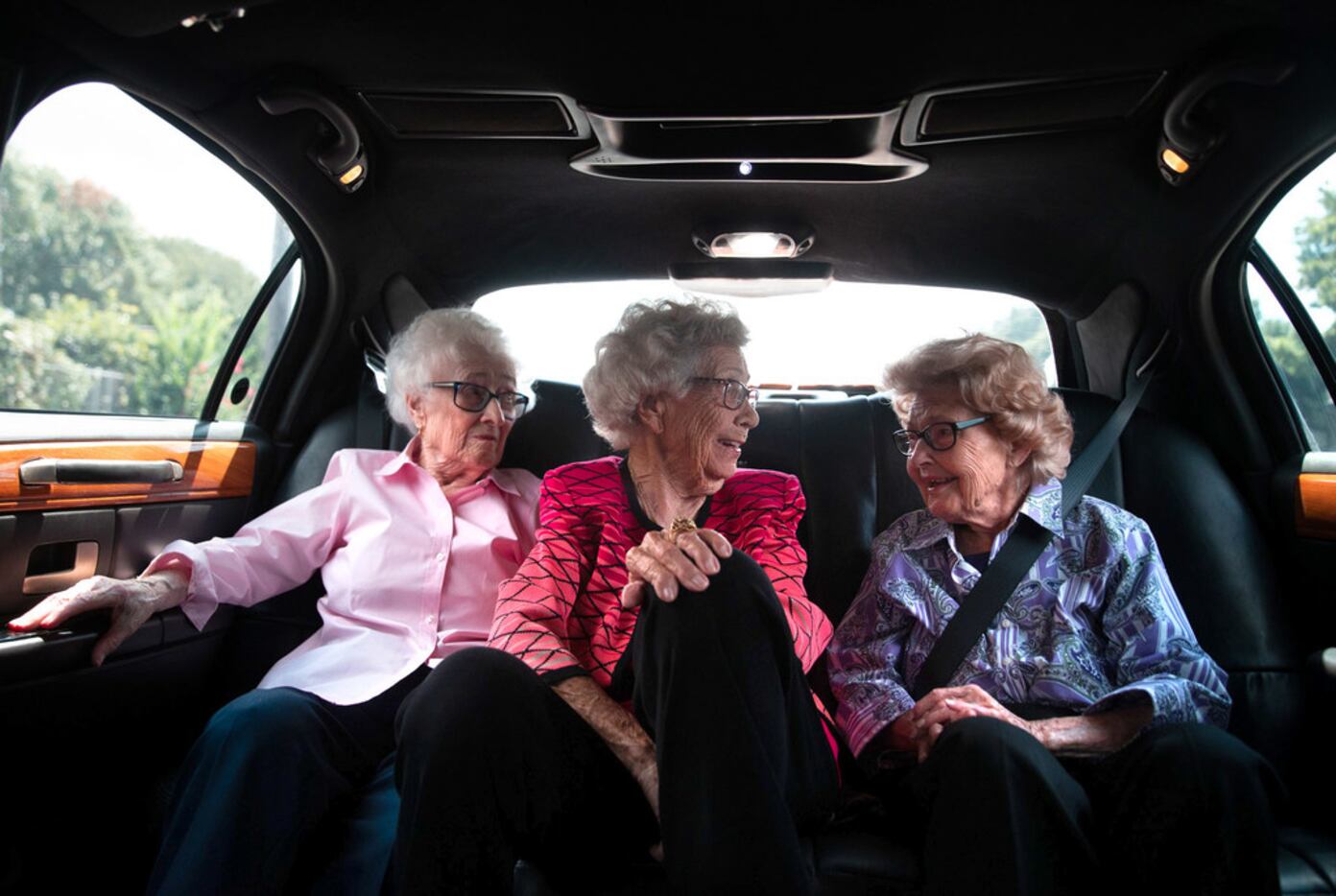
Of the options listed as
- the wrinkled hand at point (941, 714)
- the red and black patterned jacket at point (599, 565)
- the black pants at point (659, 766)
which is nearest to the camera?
the black pants at point (659, 766)

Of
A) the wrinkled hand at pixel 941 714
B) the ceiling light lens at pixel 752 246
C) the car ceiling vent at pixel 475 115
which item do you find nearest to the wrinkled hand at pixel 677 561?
the wrinkled hand at pixel 941 714

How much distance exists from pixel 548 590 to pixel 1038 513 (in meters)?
1.01

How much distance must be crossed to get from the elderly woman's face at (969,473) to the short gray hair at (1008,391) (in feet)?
0.08

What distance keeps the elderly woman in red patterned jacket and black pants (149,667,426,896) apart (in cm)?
25

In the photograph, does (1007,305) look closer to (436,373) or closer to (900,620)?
(900,620)

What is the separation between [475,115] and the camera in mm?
2104

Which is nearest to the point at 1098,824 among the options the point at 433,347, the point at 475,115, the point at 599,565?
the point at 599,565

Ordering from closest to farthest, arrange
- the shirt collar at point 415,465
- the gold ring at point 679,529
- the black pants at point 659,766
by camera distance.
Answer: the black pants at point 659,766 < the gold ring at point 679,529 < the shirt collar at point 415,465

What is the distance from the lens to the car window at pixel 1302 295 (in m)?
2.02

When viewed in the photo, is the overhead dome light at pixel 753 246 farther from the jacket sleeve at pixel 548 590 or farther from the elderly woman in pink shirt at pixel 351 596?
the jacket sleeve at pixel 548 590

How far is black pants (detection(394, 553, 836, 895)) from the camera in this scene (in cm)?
127

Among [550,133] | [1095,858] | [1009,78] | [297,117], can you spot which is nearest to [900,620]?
[1095,858]

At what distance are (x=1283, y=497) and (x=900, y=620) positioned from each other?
98 cm

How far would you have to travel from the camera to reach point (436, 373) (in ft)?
7.38
